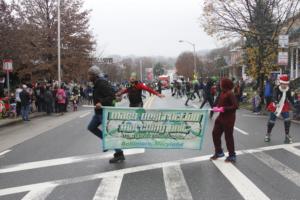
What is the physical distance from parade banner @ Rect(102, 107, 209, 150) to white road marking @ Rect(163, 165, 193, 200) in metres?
0.75

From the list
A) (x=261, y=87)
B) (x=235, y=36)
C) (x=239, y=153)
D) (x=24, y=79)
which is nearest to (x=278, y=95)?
(x=239, y=153)

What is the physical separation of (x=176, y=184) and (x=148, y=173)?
3.18ft

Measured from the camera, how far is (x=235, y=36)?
28.5 meters

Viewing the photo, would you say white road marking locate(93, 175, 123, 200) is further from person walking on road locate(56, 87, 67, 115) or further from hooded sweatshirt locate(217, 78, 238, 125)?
person walking on road locate(56, 87, 67, 115)

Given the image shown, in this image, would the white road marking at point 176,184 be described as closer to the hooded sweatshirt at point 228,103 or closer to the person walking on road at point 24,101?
the hooded sweatshirt at point 228,103

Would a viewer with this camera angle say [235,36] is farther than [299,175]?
Yes

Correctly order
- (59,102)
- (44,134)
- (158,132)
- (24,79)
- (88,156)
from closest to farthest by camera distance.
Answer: (158,132) → (88,156) → (44,134) → (59,102) → (24,79)

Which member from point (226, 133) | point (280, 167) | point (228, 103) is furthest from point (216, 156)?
point (280, 167)

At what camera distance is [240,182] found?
7.52 metres

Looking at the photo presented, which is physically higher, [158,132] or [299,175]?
[158,132]

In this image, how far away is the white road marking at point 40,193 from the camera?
22.4 ft

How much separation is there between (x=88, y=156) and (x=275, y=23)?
19156mm

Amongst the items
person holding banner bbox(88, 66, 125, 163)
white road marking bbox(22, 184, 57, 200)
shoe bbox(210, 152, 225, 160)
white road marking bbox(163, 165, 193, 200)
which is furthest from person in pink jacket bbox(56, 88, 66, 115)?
white road marking bbox(22, 184, 57, 200)

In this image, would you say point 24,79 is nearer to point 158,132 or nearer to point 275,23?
point 275,23
